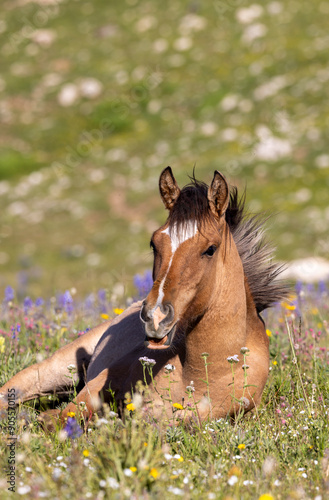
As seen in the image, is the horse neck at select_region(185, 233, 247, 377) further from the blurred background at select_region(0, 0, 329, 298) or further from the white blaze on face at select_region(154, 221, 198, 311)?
the blurred background at select_region(0, 0, 329, 298)

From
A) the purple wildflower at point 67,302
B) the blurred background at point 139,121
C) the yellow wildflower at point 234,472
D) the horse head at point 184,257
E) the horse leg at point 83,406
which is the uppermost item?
the blurred background at point 139,121

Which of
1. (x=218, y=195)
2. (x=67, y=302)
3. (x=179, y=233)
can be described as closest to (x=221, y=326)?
(x=179, y=233)

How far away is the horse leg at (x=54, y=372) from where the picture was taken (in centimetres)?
689

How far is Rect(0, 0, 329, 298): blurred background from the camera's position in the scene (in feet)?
83.3

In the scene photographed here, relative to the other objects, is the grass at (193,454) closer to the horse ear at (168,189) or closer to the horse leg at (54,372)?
the horse leg at (54,372)

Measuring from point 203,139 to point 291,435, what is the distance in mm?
28163

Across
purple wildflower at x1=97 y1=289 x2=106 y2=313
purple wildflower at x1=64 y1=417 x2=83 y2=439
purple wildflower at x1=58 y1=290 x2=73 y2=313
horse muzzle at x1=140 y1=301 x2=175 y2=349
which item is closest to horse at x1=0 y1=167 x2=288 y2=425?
horse muzzle at x1=140 y1=301 x2=175 y2=349

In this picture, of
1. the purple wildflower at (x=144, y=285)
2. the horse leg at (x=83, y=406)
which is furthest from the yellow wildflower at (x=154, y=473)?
the purple wildflower at (x=144, y=285)

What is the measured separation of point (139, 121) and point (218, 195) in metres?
31.4

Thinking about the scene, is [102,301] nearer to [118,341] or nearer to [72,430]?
[118,341]

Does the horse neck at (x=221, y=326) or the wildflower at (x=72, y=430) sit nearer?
the wildflower at (x=72, y=430)

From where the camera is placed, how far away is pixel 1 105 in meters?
40.3

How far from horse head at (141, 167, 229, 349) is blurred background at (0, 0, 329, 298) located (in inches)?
608

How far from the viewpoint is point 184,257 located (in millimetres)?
4992
